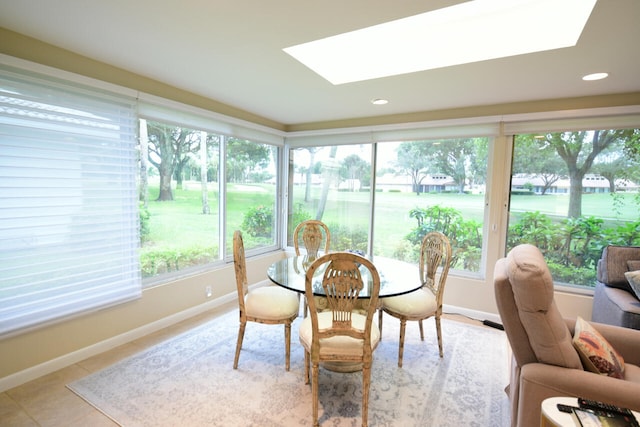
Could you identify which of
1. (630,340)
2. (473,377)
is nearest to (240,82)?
(473,377)

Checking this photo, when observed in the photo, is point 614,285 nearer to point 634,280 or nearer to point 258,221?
point 634,280

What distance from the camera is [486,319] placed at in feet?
10.9

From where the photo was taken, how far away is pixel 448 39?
214cm

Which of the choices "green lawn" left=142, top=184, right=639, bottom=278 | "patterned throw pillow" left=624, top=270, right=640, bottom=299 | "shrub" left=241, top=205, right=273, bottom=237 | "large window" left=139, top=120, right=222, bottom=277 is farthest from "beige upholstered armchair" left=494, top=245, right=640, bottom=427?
"shrub" left=241, top=205, right=273, bottom=237

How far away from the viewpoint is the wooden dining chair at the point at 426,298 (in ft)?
7.87

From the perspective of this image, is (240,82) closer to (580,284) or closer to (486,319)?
(486,319)

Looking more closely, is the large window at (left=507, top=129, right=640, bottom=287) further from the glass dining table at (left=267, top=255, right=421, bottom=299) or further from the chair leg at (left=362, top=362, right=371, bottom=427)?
the chair leg at (left=362, top=362, right=371, bottom=427)

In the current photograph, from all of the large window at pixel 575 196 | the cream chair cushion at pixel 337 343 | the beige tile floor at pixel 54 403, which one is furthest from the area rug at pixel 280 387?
the large window at pixel 575 196

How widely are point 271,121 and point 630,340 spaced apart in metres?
4.21

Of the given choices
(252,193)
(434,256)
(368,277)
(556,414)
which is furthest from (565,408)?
(252,193)

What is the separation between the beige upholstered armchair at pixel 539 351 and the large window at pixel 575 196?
2.00 m

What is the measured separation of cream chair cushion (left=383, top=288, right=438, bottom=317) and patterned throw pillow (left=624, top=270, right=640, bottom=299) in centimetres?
155

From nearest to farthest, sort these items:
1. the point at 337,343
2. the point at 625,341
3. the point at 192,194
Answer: the point at 625,341, the point at 337,343, the point at 192,194

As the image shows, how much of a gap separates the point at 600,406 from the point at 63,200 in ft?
10.9
